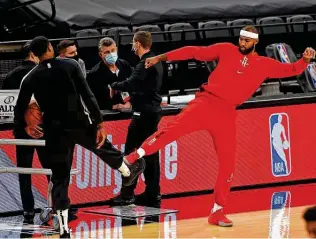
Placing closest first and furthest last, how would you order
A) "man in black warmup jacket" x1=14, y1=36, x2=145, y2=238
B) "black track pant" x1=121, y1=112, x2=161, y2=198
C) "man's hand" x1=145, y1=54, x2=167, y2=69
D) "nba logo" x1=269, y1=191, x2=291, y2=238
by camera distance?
1. "man in black warmup jacket" x1=14, y1=36, x2=145, y2=238
2. "nba logo" x1=269, y1=191, x2=291, y2=238
3. "man's hand" x1=145, y1=54, x2=167, y2=69
4. "black track pant" x1=121, y1=112, x2=161, y2=198

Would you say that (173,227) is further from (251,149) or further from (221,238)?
(251,149)

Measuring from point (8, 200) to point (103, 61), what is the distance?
2001 millimetres

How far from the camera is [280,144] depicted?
16.7 metres

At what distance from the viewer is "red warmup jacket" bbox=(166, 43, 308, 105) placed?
14211mm

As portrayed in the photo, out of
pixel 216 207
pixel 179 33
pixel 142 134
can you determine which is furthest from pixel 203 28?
pixel 216 207

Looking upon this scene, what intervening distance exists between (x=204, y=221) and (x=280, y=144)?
2426 mm

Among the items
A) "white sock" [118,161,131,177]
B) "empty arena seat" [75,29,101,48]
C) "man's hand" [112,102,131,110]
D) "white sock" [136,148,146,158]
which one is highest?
"empty arena seat" [75,29,101,48]

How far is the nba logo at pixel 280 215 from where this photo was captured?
14.0m

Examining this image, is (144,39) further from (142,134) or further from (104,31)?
(104,31)

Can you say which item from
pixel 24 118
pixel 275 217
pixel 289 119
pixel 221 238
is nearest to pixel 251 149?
pixel 289 119

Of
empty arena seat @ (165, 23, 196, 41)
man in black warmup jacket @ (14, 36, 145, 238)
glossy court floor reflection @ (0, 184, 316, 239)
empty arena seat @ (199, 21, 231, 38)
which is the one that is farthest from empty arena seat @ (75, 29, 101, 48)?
man in black warmup jacket @ (14, 36, 145, 238)

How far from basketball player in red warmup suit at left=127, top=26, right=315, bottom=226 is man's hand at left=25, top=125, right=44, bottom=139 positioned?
43.4 inches

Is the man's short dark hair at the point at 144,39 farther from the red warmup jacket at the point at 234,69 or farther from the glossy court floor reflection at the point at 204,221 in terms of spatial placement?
the glossy court floor reflection at the point at 204,221

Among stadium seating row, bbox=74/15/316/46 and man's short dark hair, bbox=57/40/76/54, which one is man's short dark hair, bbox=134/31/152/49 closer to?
man's short dark hair, bbox=57/40/76/54
